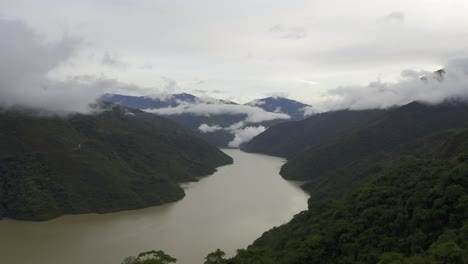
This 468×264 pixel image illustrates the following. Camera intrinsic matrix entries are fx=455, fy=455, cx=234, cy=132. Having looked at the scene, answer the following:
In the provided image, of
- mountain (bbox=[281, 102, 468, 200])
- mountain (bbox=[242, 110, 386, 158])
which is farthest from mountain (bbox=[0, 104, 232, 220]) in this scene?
mountain (bbox=[242, 110, 386, 158])

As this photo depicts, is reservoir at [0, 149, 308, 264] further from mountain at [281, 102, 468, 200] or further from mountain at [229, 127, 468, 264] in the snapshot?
mountain at [281, 102, 468, 200]

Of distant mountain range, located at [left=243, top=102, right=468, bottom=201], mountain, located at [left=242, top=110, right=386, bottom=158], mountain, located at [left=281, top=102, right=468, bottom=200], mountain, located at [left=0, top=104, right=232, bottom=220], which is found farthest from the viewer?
mountain, located at [left=242, top=110, right=386, bottom=158]

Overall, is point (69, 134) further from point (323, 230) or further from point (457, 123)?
point (457, 123)

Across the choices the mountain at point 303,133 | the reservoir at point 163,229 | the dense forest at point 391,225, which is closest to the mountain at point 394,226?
the dense forest at point 391,225

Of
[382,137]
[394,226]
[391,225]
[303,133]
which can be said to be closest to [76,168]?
[391,225]

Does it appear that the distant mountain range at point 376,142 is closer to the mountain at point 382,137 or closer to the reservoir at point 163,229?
the mountain at point 382,137
